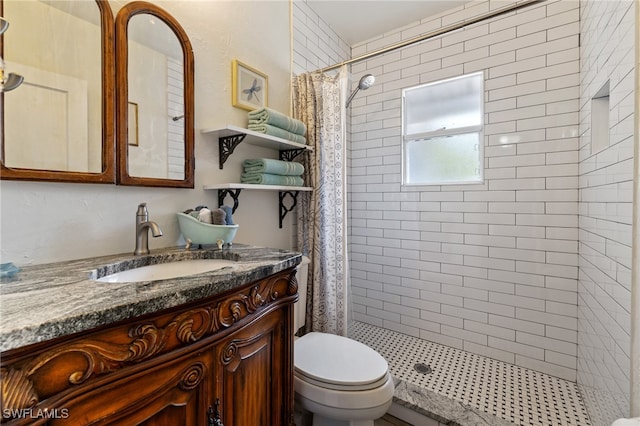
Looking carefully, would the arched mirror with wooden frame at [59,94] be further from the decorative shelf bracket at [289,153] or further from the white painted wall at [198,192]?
the decorative shelf bracket at [289,153]

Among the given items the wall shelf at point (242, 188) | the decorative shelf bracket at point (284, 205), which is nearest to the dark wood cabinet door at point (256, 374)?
the wall shelf at point (242, 188)

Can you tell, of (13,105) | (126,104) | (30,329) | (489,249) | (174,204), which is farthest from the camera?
(489,249)

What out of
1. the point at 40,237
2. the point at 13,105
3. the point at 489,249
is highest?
the point at 13,105

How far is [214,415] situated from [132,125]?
1076 millimetres

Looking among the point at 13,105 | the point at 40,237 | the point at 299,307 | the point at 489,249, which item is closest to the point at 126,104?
the point at 13,105

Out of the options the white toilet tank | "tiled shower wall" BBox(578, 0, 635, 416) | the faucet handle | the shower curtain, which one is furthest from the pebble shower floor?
the faucet handle

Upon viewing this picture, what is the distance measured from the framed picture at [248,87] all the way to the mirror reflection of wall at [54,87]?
637 mm

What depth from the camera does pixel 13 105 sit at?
0.87 m

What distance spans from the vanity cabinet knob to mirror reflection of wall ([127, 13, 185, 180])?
0.89 meters

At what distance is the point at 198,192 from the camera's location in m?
1.43

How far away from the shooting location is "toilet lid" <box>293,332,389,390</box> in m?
1.23

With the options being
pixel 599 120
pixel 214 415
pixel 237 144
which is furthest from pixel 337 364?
A: pixel 599 120

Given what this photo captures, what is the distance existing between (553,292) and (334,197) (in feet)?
5.30

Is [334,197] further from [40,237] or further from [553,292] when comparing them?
[553,292]
